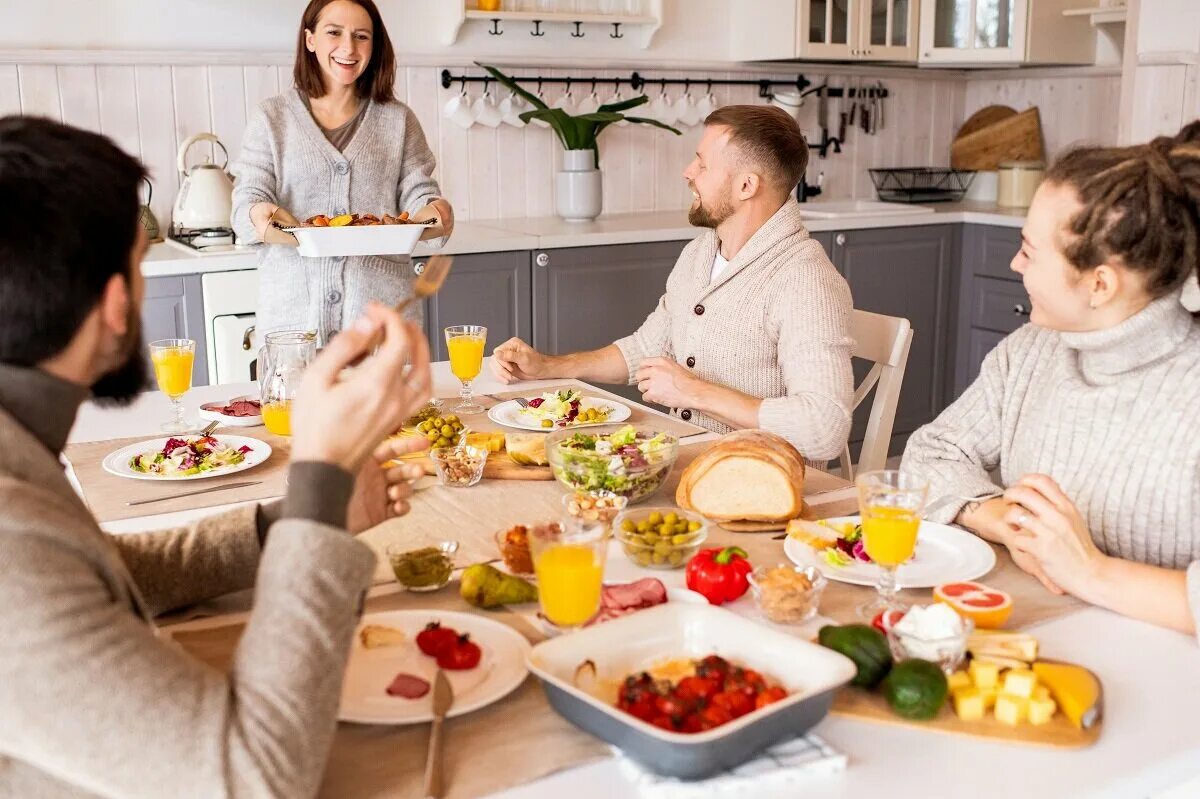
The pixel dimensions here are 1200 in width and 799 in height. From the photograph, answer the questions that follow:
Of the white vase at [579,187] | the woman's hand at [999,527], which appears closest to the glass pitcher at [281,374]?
the woman's hand at [999,527]

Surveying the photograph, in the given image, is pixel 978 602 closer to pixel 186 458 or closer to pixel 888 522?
pixel 888 522

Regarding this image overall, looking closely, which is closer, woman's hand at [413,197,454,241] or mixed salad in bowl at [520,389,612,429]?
mixed salad in bowl at [520,389,612,429]

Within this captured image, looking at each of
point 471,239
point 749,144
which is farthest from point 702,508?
point 471,239

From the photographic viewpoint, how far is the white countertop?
11.0ft

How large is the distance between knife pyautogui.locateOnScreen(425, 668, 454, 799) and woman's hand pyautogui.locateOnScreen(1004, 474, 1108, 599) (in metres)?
0.70

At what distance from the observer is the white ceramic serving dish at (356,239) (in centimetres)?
263

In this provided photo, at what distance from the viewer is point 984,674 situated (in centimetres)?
111

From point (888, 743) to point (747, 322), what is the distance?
135 cm

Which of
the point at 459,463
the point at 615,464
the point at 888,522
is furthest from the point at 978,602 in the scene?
the point at 459,463

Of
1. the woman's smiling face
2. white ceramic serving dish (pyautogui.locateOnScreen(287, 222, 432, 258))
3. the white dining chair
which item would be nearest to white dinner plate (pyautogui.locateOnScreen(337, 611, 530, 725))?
the white dining chair

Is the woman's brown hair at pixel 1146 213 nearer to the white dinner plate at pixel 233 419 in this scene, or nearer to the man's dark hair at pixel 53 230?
the man's dark hair at pixel 53 230

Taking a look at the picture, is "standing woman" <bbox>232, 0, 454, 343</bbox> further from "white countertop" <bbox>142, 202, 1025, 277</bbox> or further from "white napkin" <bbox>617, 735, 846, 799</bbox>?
"white napkin" <bbox>617, 735, 846, 799</bbox>

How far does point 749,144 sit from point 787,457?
0.91 meters

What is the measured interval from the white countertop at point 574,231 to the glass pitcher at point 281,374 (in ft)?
4.31
